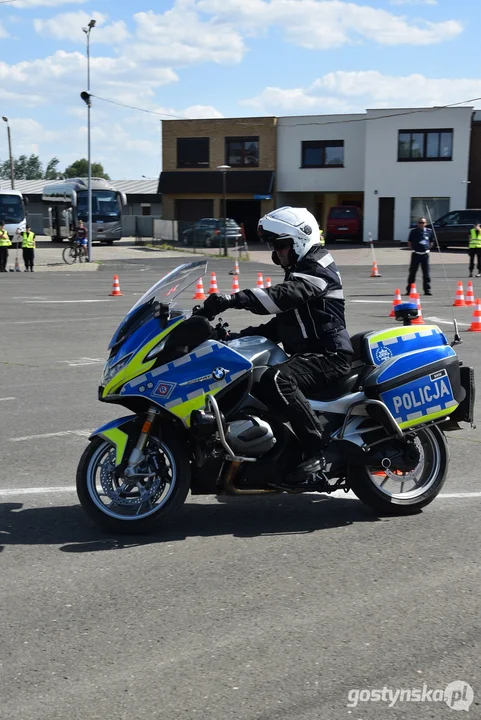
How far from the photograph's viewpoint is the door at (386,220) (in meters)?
52.8

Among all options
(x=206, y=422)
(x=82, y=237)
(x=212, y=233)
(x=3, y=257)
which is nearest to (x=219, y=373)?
(x=206, y=422)

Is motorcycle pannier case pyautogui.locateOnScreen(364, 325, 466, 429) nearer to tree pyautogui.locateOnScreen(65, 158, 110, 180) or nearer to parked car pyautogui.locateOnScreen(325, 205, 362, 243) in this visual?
parked car pyautogui.locateOnScreen(325, 205, 362, 243)

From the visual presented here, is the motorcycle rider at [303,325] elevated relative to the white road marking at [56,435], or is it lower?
elevated

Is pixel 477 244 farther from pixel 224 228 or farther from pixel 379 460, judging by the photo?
pixel 379 460

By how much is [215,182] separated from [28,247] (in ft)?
81.6

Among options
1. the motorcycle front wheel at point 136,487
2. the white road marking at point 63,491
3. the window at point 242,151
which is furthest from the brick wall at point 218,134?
the motorcycle front wheel at point 136,487

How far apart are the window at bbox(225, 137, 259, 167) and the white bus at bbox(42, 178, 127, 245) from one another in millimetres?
8923

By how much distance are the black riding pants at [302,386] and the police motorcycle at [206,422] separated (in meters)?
0.07

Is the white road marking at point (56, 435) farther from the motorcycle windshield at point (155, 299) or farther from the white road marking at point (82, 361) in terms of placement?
the white road marking at point (82, 361)

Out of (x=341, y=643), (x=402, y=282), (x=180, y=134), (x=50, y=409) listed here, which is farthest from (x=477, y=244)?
(x=180, y=134)

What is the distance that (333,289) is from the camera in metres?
5.51

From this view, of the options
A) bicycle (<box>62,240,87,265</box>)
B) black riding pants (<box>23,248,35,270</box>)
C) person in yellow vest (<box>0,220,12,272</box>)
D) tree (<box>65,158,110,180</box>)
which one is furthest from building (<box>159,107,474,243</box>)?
tree (<box>65,158,110,180</box>)

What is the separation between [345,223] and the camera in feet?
168

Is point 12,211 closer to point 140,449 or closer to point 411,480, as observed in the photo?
point 411,480
